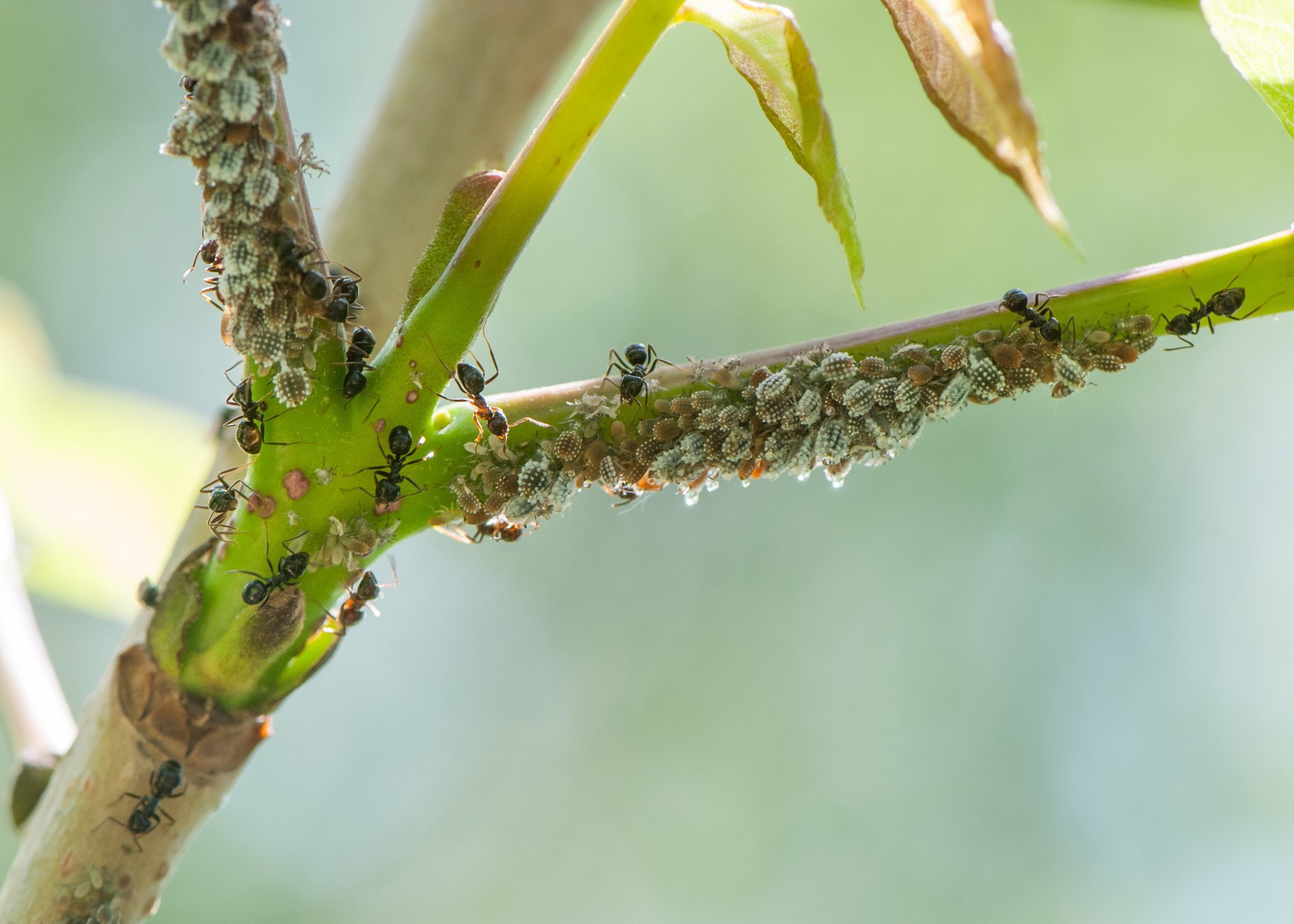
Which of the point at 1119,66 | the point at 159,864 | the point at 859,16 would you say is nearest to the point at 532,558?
the point at 859,16

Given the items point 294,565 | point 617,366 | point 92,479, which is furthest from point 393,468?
point 92,479

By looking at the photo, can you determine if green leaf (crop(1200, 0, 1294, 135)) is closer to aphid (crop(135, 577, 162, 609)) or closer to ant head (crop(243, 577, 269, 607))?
ant head (crop(243, 577, 269, 607))

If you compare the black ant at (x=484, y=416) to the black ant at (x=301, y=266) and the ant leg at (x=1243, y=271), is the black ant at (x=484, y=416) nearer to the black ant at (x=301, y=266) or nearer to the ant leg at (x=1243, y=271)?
the black ant at (x=301, y=266)

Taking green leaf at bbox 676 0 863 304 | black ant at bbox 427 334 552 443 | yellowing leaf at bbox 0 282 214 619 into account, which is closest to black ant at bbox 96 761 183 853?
black ant at bbox 427 334 552 443

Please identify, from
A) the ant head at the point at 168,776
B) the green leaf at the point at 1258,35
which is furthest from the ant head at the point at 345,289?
the green leaf at the point at 1258,35

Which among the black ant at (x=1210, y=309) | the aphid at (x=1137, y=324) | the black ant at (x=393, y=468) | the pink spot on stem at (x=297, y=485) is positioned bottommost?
the pink spot on stem at (x=297, y=485)

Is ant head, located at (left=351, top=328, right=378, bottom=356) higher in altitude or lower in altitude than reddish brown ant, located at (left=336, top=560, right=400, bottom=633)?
higher

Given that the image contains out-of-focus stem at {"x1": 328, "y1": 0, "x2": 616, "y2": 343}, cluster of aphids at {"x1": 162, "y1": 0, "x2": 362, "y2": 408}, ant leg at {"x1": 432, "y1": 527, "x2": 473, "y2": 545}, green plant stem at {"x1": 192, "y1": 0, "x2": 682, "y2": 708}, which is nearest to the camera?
cluster of aphids at {"x1": 162, "y1": 0, "x2": 362, "y2": 408}
